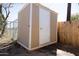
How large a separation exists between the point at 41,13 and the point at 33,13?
0.14 m

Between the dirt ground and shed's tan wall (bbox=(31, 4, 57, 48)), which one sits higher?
shed's tan wall (bbox=(31, 4, 57, 48))

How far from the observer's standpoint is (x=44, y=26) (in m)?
4.29

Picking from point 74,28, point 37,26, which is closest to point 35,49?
point 37,26

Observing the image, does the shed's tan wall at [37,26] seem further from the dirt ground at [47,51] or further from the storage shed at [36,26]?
the dirt ground at [47,51]

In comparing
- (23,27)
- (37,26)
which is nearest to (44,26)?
(37,26)

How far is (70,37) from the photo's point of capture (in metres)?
4.26

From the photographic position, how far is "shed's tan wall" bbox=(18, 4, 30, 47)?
422 centimetres

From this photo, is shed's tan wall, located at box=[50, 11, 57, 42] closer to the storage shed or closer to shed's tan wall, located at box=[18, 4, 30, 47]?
the storage shed

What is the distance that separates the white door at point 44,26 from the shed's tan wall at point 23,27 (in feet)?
0.70

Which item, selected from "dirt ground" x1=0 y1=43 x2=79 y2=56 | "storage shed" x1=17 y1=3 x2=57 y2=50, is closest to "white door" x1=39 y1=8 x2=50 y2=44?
"storage shed" x1=17 y1=3 x2=57 y2=50

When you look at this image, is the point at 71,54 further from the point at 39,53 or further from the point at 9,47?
the point at 9,47

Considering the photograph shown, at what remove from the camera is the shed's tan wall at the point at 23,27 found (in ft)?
13.9

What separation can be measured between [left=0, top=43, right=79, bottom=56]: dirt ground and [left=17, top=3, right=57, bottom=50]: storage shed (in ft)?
0.22

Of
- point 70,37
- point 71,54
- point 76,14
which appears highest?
point 76,14
